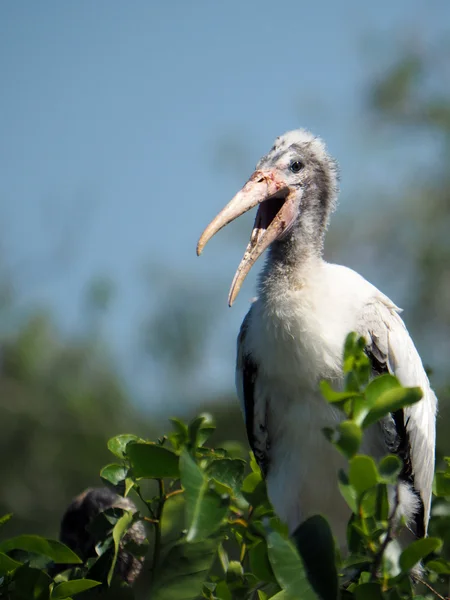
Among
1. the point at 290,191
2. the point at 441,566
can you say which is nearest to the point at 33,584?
the point at 441,566

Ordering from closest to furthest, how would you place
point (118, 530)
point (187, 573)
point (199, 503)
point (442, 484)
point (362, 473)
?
1. point (362, 473)
2. point (199, 503)
3. point (187, 573)
4. point (118, 530)
5. point (442, 484)

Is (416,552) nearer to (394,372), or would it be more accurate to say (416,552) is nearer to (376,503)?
(376,503)

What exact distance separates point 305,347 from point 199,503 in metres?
1.64

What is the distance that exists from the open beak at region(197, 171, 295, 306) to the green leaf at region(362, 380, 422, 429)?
4.68 ft

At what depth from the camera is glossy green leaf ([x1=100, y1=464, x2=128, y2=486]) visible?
2219mm

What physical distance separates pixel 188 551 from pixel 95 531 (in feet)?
1.84

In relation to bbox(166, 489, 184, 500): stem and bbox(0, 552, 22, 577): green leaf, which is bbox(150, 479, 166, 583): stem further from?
bbox(0, 552, 22, 577): green leaf

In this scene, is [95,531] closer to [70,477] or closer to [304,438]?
[304,438]

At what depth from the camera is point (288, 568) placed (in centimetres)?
156

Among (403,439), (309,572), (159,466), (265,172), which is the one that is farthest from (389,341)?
(309,572)

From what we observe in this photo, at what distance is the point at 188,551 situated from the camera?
1.75 meters

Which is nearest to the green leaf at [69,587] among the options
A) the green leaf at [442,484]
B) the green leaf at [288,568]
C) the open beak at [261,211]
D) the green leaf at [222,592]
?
the green leaf at [222,592]

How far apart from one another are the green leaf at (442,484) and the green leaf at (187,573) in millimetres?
764

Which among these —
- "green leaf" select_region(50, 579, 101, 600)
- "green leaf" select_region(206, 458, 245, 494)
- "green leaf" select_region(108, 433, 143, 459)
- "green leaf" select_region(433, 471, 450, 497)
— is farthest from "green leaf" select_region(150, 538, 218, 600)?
"green leaf" select_region(433, 471, 450, 497)
